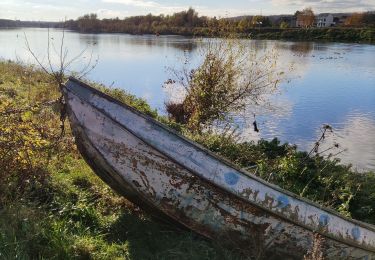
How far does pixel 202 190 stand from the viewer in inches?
160

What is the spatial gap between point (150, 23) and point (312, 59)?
39.0 metres

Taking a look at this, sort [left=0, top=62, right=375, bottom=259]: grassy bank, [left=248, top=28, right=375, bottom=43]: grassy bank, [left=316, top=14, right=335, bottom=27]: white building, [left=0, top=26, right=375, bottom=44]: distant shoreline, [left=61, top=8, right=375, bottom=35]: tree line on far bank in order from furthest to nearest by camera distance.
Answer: [left=316, top=14, right=335, bottom=27]: white building < [left=248, top=28, right=375, bottom=43]: grassy bank < [left=0, top=26, right=375, bottom=44]: distant shoreline < [left=61, top=8, right=375, bottom=35]: tree line on far bank < [left=0, top=62, right=375, bottom=259]: grassy bank

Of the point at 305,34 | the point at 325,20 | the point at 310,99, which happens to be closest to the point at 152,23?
the point at 305,34

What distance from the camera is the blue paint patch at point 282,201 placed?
159 inches

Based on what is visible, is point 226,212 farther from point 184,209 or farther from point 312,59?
point 312,59

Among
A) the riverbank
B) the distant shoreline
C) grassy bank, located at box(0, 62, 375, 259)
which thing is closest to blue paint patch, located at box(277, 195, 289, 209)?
grassy bank, located at box(0, 62, 375, 259)

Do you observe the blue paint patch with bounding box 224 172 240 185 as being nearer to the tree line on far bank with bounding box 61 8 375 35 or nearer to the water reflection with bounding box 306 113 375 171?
the water reflection with bounding box 306 113 375 171

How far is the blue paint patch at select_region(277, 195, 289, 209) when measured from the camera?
405cm

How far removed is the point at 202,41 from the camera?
36.3ft

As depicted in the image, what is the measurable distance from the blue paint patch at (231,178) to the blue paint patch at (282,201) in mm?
448

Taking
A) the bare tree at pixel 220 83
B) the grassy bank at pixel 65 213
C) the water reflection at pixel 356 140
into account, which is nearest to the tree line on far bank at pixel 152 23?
the water reflection at pixel 356 140

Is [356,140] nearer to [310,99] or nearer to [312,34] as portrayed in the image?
[310,99]

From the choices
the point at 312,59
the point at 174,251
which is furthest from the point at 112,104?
the point at 312,59

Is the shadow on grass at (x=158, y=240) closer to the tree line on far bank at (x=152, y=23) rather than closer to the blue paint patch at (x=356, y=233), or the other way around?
the blue paint patch at (x=356, y=233)
